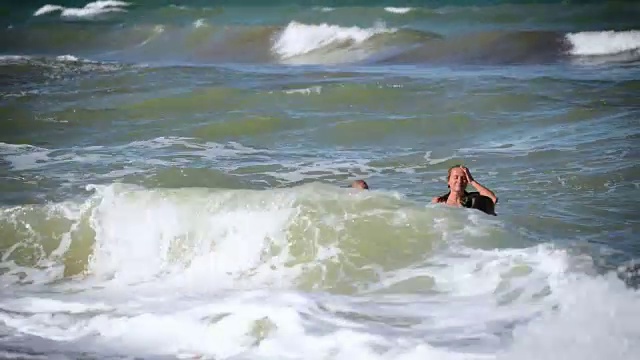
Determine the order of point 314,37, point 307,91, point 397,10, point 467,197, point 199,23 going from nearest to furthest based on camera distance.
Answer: point 467,197 → point 307,91 → point 314,37 → point 397,10 → point 199,23

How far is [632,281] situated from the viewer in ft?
16.3

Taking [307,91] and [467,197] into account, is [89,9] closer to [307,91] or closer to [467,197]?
[307,91]

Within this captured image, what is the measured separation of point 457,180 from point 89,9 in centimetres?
1962

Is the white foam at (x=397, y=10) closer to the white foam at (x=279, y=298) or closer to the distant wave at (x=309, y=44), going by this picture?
the distant wave at (x=309, y=44)

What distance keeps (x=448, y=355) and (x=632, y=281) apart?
1359mm

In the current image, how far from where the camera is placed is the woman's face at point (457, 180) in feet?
19.8

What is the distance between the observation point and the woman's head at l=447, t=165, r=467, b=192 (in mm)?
6020

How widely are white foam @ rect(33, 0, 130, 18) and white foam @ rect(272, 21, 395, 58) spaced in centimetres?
627

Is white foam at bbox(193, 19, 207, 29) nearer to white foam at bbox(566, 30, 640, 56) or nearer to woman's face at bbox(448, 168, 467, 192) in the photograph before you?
white foam at bbox(566, 30, 640, 56)

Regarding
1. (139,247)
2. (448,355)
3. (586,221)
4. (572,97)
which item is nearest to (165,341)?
(448,355)

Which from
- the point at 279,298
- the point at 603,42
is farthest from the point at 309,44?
the point at 279,298

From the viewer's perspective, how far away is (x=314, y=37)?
18.3 m

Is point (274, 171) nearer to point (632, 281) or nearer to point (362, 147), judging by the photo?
point (362, 147)

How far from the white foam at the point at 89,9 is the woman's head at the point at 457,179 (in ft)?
61.0
